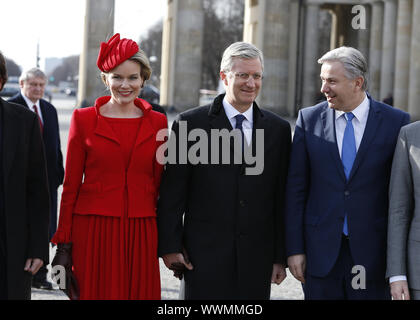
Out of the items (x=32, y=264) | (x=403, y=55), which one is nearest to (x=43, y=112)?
(x=32, y=264)

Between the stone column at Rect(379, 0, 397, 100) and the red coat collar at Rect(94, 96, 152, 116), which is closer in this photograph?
the red coat collar at Rect(94, 96, 152, 116)

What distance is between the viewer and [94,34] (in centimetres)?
3912

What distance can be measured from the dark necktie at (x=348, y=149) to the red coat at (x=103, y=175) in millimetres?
1225

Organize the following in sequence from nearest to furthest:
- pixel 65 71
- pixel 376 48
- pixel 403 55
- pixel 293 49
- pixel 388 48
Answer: pixel 403 55, pixel 388 48, pixel 376 48, pixel 293 49, pixel 65 71

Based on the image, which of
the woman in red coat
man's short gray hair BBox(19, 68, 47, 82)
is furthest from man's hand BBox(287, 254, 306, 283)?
man's short gray hair BBox(19, 68, 47, 82)

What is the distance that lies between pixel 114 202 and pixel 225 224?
0.74 metres

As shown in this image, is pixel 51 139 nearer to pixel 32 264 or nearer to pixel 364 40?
pixel 32 264

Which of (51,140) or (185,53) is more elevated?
(185,53)

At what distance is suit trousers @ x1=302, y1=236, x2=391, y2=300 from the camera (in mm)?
5066

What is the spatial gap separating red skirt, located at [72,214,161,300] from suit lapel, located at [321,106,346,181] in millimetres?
1277

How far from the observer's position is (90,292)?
5.12m

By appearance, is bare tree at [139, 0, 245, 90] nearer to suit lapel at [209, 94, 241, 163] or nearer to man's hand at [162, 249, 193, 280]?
suit lapel at [209, 94, 241, 163]

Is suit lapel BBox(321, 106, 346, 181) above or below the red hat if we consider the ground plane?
below
